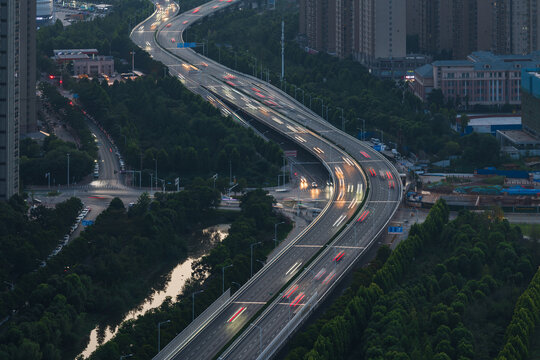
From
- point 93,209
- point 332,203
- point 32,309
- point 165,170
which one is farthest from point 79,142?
point 32,309

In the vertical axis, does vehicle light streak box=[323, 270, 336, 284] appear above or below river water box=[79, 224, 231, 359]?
above

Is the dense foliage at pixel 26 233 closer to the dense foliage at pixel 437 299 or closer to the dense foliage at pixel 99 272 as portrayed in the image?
the dense foliage at pixel 99 272

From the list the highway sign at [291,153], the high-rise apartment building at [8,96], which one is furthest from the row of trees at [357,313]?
the high-rise apartment building at [8,96]

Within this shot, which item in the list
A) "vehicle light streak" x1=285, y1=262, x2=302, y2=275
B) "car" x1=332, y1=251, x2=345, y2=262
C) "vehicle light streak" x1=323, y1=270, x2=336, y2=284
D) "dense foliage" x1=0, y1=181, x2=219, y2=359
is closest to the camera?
"dense foliage" x1=0, y1=181, x2=219, y2=359

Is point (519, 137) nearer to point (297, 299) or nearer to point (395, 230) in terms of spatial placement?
point (395, 230)

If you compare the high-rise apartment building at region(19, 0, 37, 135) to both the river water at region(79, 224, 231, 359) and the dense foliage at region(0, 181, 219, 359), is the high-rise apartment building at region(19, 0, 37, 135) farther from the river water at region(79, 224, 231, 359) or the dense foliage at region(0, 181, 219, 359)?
the river water at region(79, 224, 231, 359)

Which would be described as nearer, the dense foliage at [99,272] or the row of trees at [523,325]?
the row of trees at [523,325]

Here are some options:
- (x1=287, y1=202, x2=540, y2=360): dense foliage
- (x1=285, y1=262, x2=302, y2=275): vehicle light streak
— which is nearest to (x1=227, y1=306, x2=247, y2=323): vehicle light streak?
(x1=287, y1=202, x2=540, y2=360): dense foliage

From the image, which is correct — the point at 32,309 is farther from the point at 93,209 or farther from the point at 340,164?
the point at 340,164
